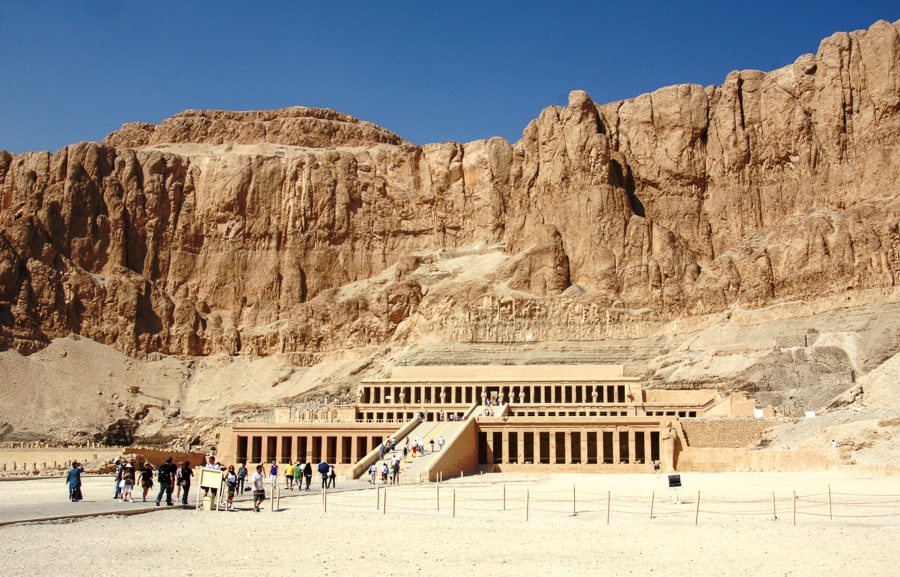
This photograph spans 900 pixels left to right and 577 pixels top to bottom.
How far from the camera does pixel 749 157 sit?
407 feet

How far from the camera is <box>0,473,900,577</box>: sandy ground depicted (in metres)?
21.5

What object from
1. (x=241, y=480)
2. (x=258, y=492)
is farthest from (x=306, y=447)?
(x=258, y=492)

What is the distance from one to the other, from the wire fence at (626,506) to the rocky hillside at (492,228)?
57114 mm

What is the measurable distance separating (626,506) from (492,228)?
329ft

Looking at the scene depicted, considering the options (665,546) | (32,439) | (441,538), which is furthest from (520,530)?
(32,439)

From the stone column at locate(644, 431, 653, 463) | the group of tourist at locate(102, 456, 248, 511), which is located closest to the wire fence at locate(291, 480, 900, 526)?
the group of tourist at locate(102, 456, 248, 511)

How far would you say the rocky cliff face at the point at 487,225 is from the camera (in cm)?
11156

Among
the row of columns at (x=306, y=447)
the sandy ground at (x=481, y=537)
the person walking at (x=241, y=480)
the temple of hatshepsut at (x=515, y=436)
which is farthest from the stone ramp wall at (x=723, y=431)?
the person walking at (x=241, y=480)

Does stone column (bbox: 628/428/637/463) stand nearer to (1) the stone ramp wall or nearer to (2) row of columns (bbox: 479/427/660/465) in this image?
(2) row of columns (bbox: 479/427/660/465)

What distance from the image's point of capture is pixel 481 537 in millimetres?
25781

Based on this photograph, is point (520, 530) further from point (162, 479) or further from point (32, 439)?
point (32, 439)

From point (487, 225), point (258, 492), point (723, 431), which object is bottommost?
point (258, 492)

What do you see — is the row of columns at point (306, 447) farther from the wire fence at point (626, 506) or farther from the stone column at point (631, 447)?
the wire fence at point (626, 506)

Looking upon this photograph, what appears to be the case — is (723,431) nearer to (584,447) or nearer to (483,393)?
(584,447)
